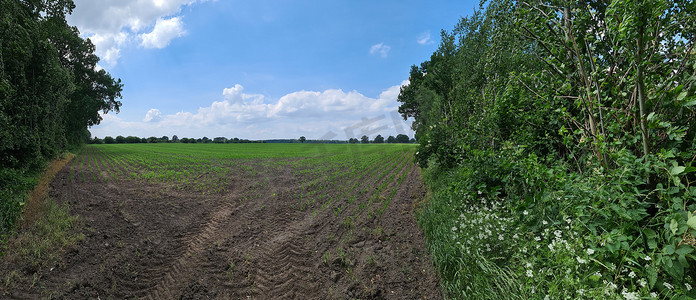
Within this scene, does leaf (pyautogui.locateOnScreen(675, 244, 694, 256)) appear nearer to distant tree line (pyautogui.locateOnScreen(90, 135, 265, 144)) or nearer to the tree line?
the tree line

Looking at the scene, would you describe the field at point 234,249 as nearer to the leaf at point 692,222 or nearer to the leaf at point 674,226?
the leaf at point 674,226

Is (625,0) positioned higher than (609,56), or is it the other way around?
(625,0)

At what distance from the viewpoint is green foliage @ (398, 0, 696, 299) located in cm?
251

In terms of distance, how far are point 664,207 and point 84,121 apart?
165 ft

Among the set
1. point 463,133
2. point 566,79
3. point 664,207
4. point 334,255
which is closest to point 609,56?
point 566,79

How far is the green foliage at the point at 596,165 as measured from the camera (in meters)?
2.51

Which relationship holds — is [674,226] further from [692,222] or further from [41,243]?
[41,243]

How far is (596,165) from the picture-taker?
3.33 metres

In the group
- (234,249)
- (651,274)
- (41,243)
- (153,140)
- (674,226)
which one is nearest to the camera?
(674,226)

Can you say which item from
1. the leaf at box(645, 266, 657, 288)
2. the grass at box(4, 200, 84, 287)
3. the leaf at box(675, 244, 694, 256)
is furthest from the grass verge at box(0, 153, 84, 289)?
the leaf at box(675, 244, 694, 256)

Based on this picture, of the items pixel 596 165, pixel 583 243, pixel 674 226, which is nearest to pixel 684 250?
pixel 674 226

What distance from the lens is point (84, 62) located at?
103 feet

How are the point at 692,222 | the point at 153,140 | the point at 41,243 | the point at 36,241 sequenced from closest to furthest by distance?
the point at 692,222 → the point at 41,243 → the point at 36,241 → the point at 153,140

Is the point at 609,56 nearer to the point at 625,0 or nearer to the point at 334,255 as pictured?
the point at 625,0
